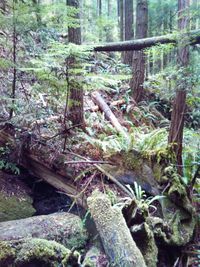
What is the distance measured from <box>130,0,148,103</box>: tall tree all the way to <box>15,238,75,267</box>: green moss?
6.67m

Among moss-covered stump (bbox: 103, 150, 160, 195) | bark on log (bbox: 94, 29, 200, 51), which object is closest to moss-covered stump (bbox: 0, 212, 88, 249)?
moss-covered stump (bbox: 103, 150, 160, 195)

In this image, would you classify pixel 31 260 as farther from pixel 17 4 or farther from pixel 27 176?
pixel 17 4

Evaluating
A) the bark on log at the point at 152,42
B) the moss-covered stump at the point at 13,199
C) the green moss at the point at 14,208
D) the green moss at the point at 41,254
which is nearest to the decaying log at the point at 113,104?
the bark on log at the point at 152,42

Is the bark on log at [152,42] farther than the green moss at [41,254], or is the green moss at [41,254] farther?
the bark on log at [152,42]

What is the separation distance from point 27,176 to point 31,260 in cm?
225

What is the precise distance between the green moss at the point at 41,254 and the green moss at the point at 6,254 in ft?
0.27

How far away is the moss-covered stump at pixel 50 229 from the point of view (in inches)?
172

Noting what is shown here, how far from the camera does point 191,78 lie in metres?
4.57

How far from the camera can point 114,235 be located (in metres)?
4.16

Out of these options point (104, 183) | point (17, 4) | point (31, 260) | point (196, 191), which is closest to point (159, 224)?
point (104, 183)

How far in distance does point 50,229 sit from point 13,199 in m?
1.11

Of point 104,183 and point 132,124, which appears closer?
point 104,183

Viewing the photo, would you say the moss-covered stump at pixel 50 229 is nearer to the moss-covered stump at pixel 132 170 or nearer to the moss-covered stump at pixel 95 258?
the moss-covered stump at pixel 95 258

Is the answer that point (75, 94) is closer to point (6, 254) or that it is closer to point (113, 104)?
point (113, 104)
